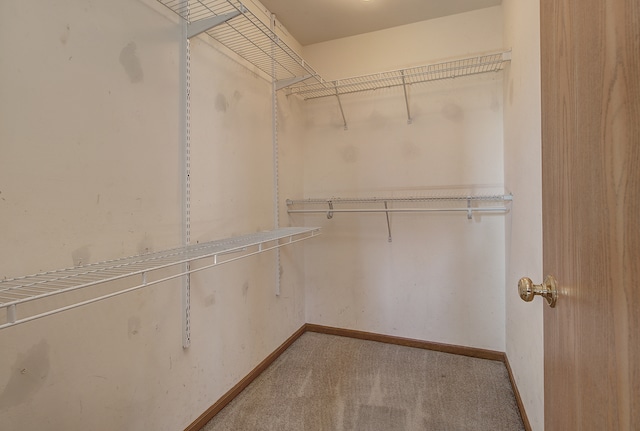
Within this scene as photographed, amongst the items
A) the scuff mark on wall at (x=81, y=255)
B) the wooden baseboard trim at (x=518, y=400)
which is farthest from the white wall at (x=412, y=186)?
the scuff mark on wall at (x=81, y=255)

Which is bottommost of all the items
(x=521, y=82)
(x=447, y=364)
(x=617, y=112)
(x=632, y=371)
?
(x=447, y=364)

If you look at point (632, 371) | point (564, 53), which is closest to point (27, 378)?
point (632, 371)

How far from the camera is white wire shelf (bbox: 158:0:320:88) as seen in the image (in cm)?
135

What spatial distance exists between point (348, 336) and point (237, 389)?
40.7 inches

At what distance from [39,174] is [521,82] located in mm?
2044

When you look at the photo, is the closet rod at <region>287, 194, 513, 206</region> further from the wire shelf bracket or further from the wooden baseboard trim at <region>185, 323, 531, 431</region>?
the wooden baseboard trim at <region>185, 323, 531, 431</region>

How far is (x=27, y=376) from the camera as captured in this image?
2.92 feet

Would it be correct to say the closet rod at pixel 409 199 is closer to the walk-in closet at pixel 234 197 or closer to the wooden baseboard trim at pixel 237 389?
the walk-in closet at pixel 234 197

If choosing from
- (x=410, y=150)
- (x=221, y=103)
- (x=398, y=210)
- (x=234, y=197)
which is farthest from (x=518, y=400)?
(x=221, y=103)

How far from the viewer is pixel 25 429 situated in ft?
2.90

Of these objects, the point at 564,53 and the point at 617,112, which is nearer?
the point at 617,112

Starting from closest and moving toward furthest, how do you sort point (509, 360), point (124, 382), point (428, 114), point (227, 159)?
1. point (124, 382)
2. point (227, 159)
3. point (509, 360)
4. point (428, 114)

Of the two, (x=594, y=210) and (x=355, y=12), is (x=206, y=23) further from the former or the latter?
(x=594, y=210)

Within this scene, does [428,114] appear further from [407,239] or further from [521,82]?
[407,239]
